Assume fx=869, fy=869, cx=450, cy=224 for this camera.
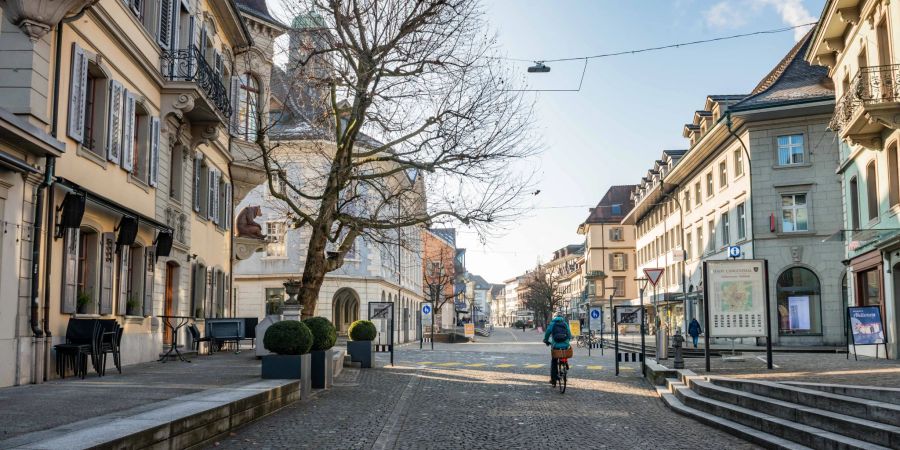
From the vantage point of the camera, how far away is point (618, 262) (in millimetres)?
97125

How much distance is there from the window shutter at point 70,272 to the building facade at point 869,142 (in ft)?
56.3

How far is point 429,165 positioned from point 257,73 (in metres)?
11.5

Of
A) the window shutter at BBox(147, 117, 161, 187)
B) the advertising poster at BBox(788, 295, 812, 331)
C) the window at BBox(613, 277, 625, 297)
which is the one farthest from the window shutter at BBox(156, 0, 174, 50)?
the window at BBox(613, 277, 625, 297)

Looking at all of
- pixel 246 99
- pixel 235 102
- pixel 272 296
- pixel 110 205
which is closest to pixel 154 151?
pixel 110 205

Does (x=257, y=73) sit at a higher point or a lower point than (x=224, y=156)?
higher

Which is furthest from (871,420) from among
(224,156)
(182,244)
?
(224,156)

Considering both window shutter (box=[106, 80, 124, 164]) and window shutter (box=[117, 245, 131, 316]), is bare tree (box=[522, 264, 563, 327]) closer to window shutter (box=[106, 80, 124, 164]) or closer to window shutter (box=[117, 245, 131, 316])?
window shutter (box=[117, 245, 131, 316])

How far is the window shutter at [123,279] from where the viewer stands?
60.3 feet

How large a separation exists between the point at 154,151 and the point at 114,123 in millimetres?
2882

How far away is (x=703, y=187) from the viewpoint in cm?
4853

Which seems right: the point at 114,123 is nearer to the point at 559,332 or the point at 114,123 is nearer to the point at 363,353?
the point at 363,353

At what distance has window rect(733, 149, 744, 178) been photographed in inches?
1595

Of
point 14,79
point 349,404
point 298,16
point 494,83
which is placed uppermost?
point 298,16

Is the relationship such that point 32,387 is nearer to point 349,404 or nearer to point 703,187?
point 349,404
